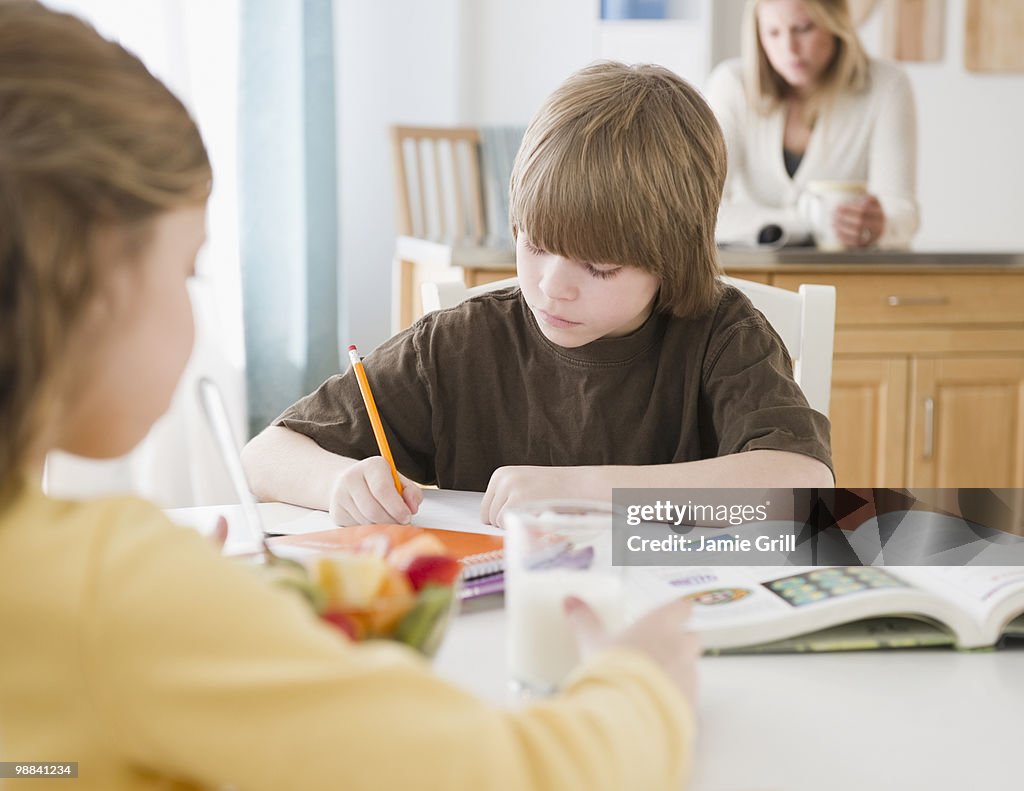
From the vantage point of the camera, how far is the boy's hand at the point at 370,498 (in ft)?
3.26

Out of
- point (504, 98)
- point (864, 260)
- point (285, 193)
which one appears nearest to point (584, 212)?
point (864, 260)

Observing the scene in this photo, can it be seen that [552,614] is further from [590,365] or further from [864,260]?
[864,260]

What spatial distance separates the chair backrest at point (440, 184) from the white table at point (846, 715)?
2.33 m

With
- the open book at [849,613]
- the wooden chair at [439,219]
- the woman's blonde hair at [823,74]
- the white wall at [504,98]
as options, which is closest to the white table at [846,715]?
the open book at [849,613]

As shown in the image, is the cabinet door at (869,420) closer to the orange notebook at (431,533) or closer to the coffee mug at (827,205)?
the coffee mug at (827,205)

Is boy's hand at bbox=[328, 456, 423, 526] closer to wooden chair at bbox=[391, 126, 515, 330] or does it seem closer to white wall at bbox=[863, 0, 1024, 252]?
wooden chair at bbox=[391, 126, 515, 330]

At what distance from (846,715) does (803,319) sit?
2.74 ft

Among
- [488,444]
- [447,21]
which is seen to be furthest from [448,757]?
[447,21]

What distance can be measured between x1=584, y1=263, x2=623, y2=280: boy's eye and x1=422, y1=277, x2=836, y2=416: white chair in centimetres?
29

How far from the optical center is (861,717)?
0.63 meters

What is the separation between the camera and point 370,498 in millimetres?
1001

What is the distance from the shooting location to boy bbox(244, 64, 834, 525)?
1083 millimetres

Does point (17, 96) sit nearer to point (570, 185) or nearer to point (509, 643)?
point (509, 643)

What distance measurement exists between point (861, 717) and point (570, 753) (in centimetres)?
22
